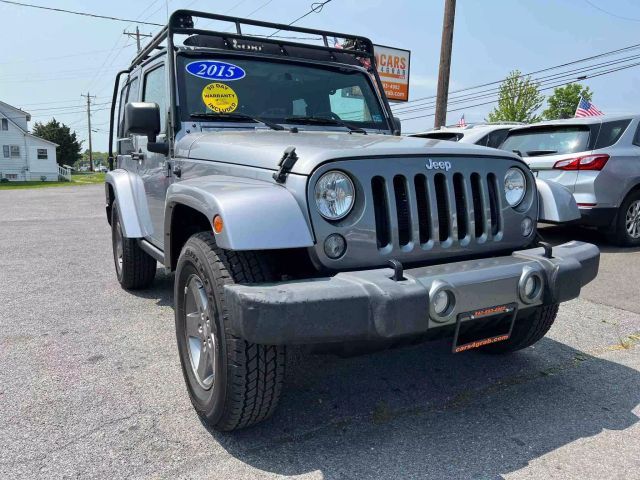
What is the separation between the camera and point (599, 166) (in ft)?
21.8

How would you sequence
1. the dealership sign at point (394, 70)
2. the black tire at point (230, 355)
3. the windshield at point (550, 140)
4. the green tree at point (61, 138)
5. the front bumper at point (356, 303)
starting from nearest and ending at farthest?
the front bumper at point (356, 303) < the black tire at point (230, 355) < the windshield at point (550, 140) < the dealership sign at point (394, 70) < the green tree at point (61, 138)

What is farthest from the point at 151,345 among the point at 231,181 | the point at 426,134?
the point at 426,134

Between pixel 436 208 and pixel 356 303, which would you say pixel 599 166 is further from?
pixel 356 303

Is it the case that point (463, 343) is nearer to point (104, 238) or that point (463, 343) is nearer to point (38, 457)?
point (38, 457)

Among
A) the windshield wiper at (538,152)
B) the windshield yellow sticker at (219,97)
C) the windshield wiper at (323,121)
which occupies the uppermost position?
the windshield yellow sticker at (219,97)

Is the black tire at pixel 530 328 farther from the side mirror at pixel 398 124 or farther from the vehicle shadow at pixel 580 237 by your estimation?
the vehicle shadow at pixel 580 237

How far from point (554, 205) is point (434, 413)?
1345mm

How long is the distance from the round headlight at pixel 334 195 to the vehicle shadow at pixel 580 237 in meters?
5.45

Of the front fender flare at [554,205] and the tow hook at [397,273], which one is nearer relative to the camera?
the tow hook at [397,273]

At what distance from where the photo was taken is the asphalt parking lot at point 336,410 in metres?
2.33

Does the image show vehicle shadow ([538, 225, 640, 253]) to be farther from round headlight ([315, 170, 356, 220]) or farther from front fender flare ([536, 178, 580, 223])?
round headlight ([315, 170, 356, 220])

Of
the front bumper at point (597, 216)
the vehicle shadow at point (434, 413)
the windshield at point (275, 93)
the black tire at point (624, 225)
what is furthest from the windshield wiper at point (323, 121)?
the black tire at point (624, 225)

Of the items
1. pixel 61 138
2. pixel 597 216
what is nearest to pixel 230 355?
pixel 597 216

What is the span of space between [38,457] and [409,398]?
6.08 ft
